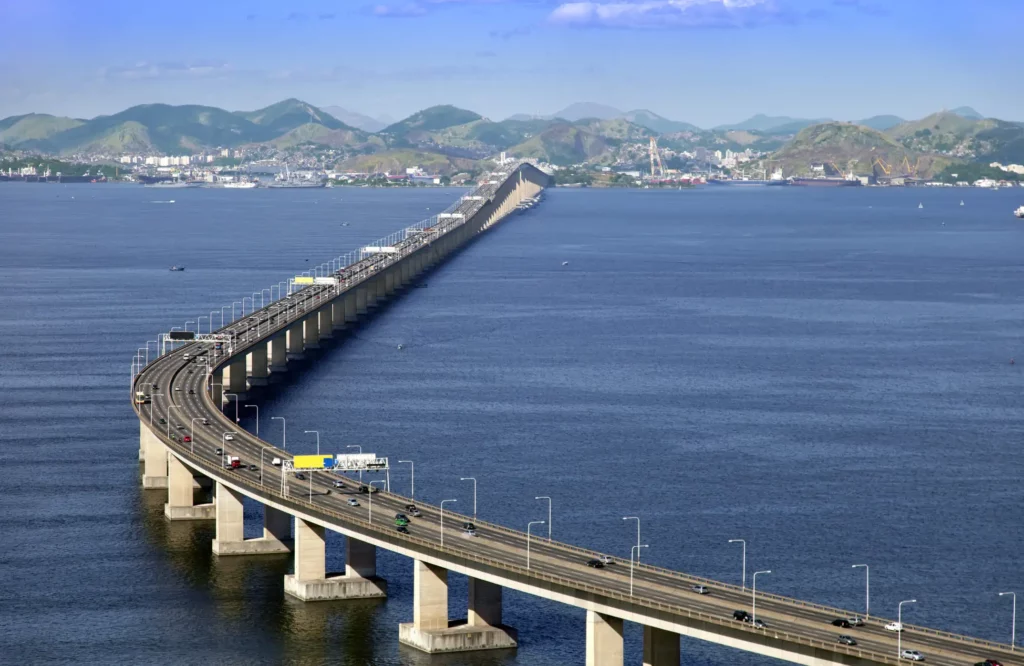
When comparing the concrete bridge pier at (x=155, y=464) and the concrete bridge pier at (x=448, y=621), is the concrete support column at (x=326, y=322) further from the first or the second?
the concrete bridge pier at (x=448, y=621)

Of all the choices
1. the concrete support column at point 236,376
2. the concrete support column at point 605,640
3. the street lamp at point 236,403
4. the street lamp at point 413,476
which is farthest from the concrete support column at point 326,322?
the concrete support column at point 605,640

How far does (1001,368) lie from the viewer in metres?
134

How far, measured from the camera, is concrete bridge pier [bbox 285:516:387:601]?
239 feet

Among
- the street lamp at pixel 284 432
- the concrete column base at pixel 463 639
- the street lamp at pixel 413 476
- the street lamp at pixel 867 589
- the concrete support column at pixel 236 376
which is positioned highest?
the concrete support column at pixel 236 376

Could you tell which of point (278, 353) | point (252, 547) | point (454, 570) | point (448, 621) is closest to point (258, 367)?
point (278, 353)

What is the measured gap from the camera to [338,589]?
72.8 meters

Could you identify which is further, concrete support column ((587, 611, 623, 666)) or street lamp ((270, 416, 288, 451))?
street lamp ((270, 416, 288, 451))

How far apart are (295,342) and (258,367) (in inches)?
592

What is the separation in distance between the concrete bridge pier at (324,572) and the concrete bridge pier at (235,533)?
668 cm

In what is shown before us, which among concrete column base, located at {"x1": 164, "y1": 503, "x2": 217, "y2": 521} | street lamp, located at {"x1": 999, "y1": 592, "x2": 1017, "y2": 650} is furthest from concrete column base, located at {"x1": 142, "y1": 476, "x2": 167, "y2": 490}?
street lamp, located at {"x1": 999, "y1": 592, "x2": 1017, "y2": 650}

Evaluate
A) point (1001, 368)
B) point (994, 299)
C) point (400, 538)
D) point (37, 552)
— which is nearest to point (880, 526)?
point (400, 538)

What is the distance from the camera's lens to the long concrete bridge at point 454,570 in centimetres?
5744

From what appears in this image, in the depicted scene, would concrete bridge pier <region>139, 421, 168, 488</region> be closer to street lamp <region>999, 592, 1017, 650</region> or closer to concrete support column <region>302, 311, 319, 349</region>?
street lamp <region>999, 592, 1017, 650</region>

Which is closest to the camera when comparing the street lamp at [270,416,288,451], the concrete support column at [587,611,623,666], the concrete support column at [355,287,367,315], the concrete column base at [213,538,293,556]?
the concrete support column at [587,611,623,666]
